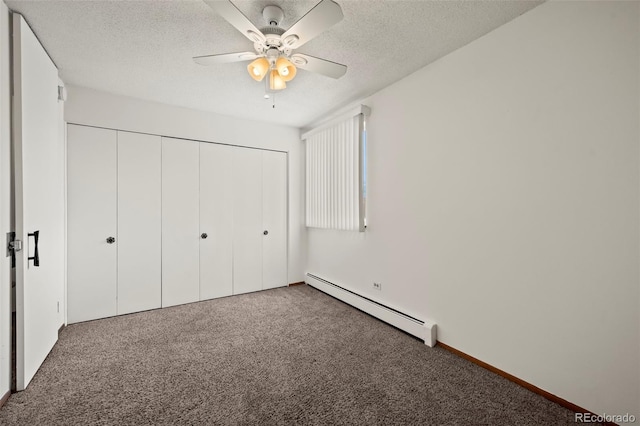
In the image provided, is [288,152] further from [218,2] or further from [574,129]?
[574,129]

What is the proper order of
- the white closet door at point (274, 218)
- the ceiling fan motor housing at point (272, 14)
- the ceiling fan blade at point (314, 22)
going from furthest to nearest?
the white closet door at point (274, 218)
the ceiling fan motor housing at point (272, 14)
the ceiling fan blade at point (314, 22)

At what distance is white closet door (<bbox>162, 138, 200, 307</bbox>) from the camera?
3.57m

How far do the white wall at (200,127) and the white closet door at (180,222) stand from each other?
0.77 ft

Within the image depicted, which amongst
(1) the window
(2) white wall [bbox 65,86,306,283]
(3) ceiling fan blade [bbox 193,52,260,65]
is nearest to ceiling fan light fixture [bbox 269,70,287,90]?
(3) ceiling fan blade [bbox 193,52,260,65]

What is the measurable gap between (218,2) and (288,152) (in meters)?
3.05

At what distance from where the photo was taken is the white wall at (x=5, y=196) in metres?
1.77

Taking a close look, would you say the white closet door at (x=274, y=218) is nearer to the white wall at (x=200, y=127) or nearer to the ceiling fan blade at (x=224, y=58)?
the white wall at (x=200, y=127)

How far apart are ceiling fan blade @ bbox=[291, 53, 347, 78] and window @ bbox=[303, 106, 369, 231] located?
1.15m

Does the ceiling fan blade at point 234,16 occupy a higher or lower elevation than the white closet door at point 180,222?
higher

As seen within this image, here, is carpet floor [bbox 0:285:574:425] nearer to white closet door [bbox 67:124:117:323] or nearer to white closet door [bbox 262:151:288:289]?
white closet door [bbox 67:124:117:323]

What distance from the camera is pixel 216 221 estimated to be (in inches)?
154

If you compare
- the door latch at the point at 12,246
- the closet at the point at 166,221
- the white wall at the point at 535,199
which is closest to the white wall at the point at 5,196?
the door latch at the point at 12,246

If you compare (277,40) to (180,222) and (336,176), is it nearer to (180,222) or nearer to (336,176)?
(336,176)

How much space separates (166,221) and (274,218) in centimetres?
153
